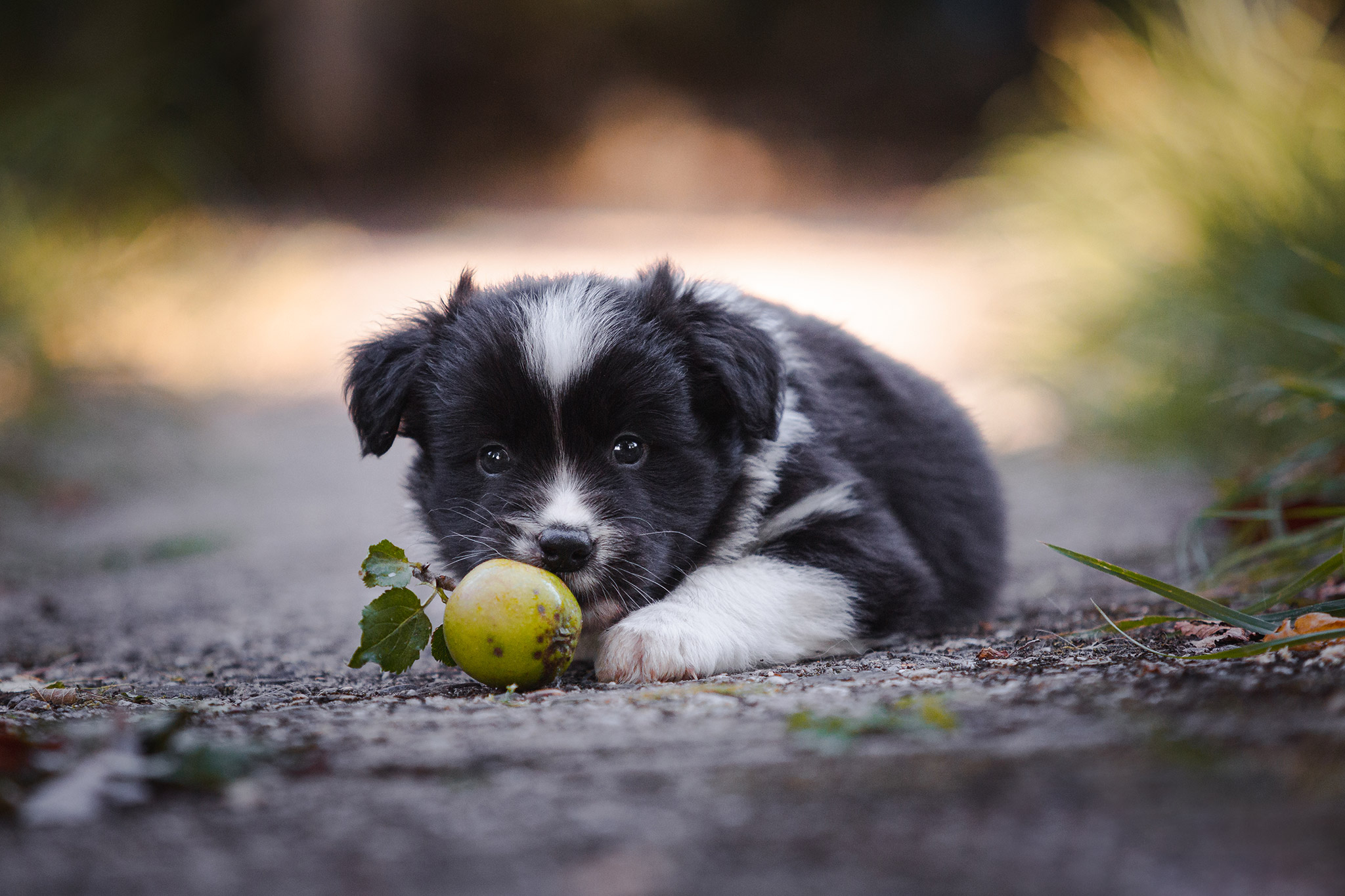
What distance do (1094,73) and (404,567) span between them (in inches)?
317

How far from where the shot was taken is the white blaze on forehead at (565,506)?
2979 millimetres

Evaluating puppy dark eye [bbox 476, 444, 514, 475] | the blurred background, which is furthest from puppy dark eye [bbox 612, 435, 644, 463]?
the blurred background

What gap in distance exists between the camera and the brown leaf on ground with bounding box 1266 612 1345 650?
2.47 metres

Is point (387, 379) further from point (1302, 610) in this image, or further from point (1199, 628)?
point (1302, 610)

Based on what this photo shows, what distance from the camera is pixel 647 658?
2.96 metres

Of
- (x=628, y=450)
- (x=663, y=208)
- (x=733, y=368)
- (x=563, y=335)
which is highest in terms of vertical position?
(x=663, y=208)

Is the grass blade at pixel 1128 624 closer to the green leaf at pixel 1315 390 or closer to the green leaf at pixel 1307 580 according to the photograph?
the green leaf at pixel 1307 580

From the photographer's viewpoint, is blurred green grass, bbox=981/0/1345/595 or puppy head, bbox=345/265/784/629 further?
blurred green grass, bbox=981/0/1345/595

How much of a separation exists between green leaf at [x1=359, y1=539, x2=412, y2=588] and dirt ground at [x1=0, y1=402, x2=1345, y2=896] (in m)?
0.28

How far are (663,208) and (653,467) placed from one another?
15504 millimetres

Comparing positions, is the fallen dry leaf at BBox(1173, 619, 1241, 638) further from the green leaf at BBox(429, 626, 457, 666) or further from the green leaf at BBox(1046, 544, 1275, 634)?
the green leaf at BBox(429, 626, 457, 666)

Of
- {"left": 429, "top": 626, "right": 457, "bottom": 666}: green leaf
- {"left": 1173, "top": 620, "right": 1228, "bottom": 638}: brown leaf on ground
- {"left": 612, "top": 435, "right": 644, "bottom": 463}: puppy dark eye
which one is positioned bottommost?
{"left": 1173, "top": 620, "right": 1228, "bottom": 638}: brown leaf on ground

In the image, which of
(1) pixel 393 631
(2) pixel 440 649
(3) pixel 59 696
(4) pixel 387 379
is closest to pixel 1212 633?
(2) pixel 440 649

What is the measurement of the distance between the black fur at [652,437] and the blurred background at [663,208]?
0.79 meters
